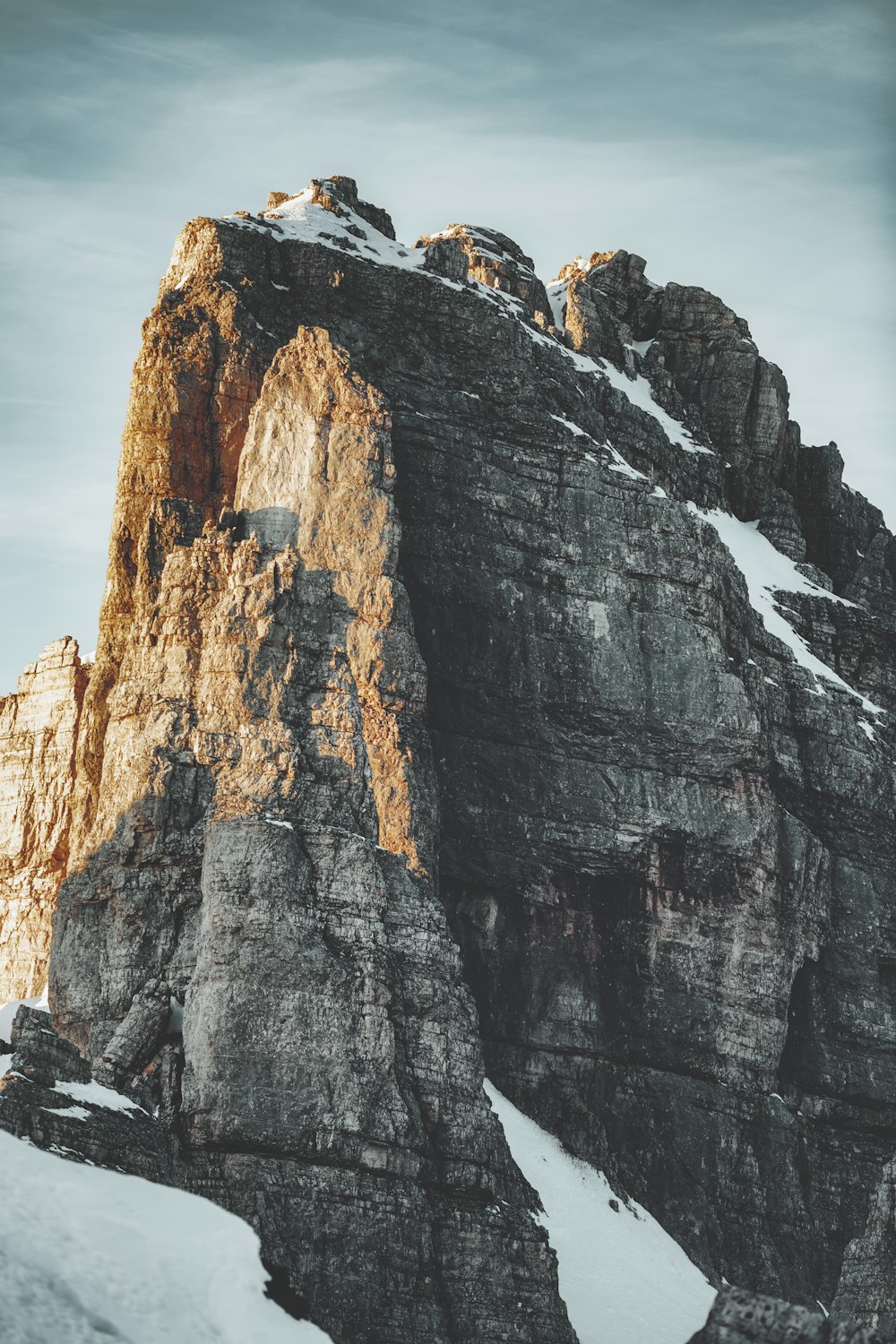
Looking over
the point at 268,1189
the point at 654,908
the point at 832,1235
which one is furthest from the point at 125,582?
the point at 832,1235

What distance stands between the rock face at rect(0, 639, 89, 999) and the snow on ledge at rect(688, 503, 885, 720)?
30.2m

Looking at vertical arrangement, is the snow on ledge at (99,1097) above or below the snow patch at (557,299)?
below

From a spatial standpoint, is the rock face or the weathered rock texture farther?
the rock face

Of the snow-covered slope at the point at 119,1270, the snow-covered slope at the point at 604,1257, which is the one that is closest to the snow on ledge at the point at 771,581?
the snow-covered slope at the point at 604,1257

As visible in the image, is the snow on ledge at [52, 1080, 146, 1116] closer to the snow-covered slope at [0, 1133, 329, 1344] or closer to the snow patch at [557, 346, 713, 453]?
the snow-covered slope at [0, 1133, 329, 1344]

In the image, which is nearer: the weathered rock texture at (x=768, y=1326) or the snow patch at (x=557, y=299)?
the weathered rock texture at (x=768, y=1326)

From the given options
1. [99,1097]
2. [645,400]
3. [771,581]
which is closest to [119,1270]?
[99,1097]

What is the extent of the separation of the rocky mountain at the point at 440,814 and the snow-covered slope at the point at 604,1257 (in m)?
1.37

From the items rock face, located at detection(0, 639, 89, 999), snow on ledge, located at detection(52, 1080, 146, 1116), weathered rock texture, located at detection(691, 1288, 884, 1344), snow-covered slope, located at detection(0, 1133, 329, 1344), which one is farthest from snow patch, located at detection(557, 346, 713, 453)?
snow-covered slope, located at detection(0, 1133, 329, 1344)

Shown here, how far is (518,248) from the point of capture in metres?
110

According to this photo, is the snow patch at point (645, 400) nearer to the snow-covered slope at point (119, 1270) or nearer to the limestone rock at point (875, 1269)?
the limestone rock at point (875, 1269)

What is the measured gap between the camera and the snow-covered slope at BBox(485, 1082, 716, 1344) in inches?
2781

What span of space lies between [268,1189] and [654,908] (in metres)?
27.5

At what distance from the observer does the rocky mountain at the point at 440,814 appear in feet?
204
